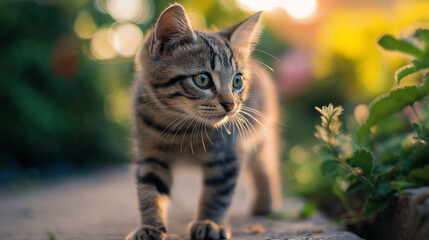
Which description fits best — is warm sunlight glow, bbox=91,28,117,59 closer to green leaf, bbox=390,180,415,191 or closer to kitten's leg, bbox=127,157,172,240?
kitten's leg, bbox=127,157,172,240

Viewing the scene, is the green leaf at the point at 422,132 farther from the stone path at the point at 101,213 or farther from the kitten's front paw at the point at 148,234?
the kitten's front paw at the point at 148,234

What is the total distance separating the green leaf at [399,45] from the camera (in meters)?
1.09

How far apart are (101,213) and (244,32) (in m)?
1.26

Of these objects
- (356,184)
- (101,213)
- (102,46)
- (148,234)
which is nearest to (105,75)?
→ (102,46)

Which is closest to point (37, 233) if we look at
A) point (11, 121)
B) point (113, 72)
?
point (11, 121)

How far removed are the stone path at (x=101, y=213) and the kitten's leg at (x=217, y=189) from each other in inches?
4.5

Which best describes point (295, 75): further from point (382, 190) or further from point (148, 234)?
point (148, 234)

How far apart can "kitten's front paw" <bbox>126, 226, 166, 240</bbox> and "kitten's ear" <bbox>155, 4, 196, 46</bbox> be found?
0.79 metres

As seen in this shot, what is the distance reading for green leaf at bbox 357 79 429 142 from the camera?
1.06 m

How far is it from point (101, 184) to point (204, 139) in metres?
1.76

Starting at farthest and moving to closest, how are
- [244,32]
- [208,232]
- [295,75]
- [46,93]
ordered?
1. [295,75]
2. [46,93]
3. [244,32]
4. [208,232]

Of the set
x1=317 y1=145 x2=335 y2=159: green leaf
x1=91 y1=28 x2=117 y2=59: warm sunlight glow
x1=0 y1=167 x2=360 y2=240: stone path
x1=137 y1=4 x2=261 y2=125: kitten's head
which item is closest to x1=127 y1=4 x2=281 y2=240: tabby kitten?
x1=137 y1=4 x2=261 y2=125: kitten's head

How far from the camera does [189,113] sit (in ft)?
4.81

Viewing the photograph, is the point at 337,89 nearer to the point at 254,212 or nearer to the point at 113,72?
the point at 254,212
